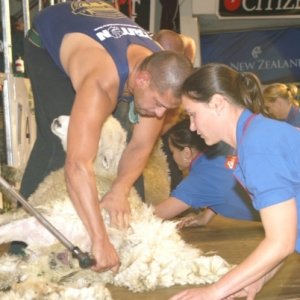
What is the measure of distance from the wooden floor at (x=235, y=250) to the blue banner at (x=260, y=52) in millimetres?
4862

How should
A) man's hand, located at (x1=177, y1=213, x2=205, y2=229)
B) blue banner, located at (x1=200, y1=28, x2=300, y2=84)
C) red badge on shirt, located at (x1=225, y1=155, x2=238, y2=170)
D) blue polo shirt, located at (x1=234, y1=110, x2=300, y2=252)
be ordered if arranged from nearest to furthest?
blue polo shirt, located at (x1=234, y1=110, x2=300, y2=252) → red badge on shirt, located at (x1=225, y1=155, x2=238, y2=170) → man's hand, located at (x1=177, y1=213, x2=205, y2=229) → blue banner, located at (x1=200, y1=28, x2=300, y2=84)

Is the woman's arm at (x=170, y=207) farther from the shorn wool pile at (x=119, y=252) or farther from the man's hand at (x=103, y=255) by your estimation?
the man's hand at (x=103, y=255)

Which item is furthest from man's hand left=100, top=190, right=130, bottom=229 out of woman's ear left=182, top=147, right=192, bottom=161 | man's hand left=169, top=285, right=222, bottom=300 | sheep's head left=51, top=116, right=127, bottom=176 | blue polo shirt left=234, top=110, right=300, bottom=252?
woman's ear left=182, top=147, right=192, bottom=161

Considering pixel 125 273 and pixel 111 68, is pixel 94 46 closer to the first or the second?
pixel 111 68

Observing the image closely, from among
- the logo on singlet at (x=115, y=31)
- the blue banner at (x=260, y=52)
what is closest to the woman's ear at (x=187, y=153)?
the logo on singlet at (x=115, y=31)

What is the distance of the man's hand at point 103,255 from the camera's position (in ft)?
7.03

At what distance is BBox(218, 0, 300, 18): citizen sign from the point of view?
319 inches

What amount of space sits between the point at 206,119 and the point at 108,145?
3.33ft

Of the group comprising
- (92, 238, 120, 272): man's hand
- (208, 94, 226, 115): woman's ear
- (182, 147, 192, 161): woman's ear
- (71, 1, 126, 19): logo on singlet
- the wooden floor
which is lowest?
the wooden floor

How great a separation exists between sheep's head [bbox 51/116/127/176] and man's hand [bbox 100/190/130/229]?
1.02 ft

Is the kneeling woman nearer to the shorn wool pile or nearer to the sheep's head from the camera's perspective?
the sheep's head

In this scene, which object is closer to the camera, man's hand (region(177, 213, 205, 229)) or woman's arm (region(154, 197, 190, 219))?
woman's arm (region(154, 197, 190, 219))

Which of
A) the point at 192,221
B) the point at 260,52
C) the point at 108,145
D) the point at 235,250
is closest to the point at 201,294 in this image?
the point at 108,145

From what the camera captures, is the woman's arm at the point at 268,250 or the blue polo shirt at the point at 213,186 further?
the blue polo shirt at the point at 213,186
